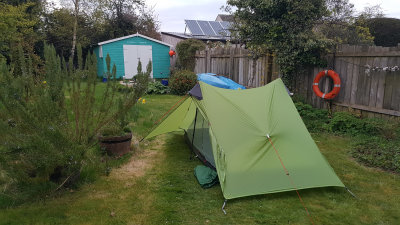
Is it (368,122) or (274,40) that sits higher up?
(274,40)

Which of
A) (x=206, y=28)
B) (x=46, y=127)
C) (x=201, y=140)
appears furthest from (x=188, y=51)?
(x=46, y=127)

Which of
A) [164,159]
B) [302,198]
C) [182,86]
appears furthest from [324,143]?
[182,86]

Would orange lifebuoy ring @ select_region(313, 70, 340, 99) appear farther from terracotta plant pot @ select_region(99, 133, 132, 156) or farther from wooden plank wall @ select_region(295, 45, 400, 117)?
terracotta plant pot @ select_region(99, 133, 132, 156)

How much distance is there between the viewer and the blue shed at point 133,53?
15.4 m

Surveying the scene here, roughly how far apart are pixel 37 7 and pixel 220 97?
1629 cm

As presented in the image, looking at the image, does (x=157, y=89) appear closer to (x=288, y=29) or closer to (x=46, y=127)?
(x=288, y=29)

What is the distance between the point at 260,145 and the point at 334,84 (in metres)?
3.83

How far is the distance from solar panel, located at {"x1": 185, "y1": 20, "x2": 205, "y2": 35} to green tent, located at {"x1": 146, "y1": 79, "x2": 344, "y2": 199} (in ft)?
46.5

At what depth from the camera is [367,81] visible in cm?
621

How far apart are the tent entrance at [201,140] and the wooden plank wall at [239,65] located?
3798mm

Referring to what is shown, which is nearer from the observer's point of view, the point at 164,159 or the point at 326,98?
the point at 164,159

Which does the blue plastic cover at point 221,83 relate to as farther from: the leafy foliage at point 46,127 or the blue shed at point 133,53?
the blue shed at point 133,53

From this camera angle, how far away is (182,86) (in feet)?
38.0

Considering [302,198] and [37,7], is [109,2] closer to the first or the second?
[37,7]
